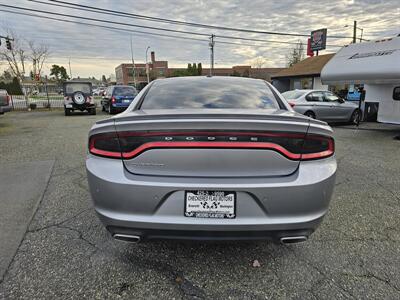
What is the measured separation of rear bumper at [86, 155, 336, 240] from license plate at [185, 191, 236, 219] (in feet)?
0.11

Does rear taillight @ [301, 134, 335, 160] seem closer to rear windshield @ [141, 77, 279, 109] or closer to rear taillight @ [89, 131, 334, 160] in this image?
rear taillight @ [89, 131, 334, 160]

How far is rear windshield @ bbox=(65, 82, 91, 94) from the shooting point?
16.1 metres

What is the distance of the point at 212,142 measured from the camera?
6.30 ft

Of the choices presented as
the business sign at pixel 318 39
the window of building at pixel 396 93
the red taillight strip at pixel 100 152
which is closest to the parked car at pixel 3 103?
the red taillight strip at pixel 100 152

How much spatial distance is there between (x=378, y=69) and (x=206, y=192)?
25.4 feet

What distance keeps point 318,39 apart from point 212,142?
41.8m

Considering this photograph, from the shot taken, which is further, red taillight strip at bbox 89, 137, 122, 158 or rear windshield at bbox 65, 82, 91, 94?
rear windshield at bbox 65, 82, 91, 94

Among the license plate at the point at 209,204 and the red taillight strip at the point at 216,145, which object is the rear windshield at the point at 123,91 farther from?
the license plate at the point at 209,204

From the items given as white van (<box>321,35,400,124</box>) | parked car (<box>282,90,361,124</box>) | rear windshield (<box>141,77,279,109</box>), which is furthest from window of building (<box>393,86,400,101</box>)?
rear windshield (<box>141,77,279,109</box>)

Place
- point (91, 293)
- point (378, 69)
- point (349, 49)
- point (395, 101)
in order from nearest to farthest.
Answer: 1. point (91, 293)
2. point (378, 69)
3. point (395, 101)
4. point (349, 49)

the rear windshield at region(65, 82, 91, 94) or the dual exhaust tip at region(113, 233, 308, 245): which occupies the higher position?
the rear windshield at region(65, 82, 91, 94)

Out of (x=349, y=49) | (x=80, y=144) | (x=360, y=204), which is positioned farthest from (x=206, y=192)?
(x=349, y=49)

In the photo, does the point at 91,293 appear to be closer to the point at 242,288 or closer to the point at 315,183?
the point at 242,288

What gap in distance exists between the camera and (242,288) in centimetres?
215
